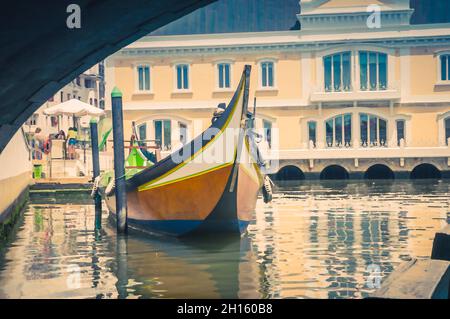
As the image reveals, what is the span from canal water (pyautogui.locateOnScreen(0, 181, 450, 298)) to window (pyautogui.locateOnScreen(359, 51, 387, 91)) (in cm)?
1991

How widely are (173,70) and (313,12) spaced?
891 centimetres

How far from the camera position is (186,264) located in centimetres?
1432

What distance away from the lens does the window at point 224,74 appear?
155 feet

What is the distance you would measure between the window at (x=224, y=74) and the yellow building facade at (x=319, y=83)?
59 mm

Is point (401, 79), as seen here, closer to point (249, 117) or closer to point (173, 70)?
point (173, 70)

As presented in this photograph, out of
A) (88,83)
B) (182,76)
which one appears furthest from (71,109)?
(88,83)

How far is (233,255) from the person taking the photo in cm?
1532

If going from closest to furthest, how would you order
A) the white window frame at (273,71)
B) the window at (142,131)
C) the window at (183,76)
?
the white window frame at (273,71) → the window at (183,76) → the window at (142,131)

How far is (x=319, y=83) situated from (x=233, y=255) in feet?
104

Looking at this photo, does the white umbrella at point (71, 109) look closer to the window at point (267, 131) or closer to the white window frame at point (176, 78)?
the white window frame at point (176, 78)

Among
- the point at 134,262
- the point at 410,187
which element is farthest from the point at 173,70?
the point at 134,262

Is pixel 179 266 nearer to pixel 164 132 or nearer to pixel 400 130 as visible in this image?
pixel 164 132

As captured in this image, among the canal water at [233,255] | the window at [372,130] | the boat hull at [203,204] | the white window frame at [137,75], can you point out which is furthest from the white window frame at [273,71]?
the boat hull at [203,204]

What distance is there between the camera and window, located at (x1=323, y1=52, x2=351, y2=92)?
151 ft
